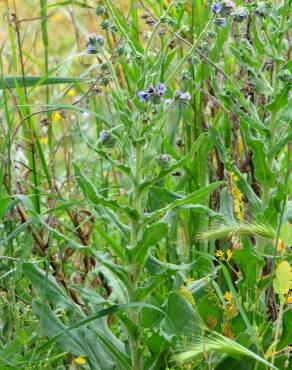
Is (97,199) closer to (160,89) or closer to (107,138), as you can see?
(107,138)

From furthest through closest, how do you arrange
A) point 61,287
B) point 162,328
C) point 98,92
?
point 98,92, point 61,287, point 162,328

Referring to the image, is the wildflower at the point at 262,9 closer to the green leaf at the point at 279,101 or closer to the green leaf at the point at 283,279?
the green leaf at the point at 279,101

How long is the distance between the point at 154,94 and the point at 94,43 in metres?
0.30

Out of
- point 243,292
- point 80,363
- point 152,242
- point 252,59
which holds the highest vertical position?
point 252,59

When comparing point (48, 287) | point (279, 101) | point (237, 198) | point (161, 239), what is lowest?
point (48, 287)

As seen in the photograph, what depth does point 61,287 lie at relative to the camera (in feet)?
8.98

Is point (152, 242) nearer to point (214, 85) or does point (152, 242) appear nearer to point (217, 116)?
point (214, 85)

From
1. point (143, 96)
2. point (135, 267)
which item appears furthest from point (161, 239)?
point (143, 96)

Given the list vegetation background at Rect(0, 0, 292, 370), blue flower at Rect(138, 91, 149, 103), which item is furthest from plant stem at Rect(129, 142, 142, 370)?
blue flower at Rect(138, 91, 149, 103)

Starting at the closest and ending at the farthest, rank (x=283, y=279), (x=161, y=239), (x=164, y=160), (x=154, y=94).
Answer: (x=283, y=279), (x=154, y=94), (x=164, y=160), (x=161, y=239)

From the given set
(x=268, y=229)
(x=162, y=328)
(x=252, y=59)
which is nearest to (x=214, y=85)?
(x=252, y=59)

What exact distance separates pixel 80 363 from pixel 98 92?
1046 millimetres

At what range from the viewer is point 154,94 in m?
2.27

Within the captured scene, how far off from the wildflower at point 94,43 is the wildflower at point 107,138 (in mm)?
261
